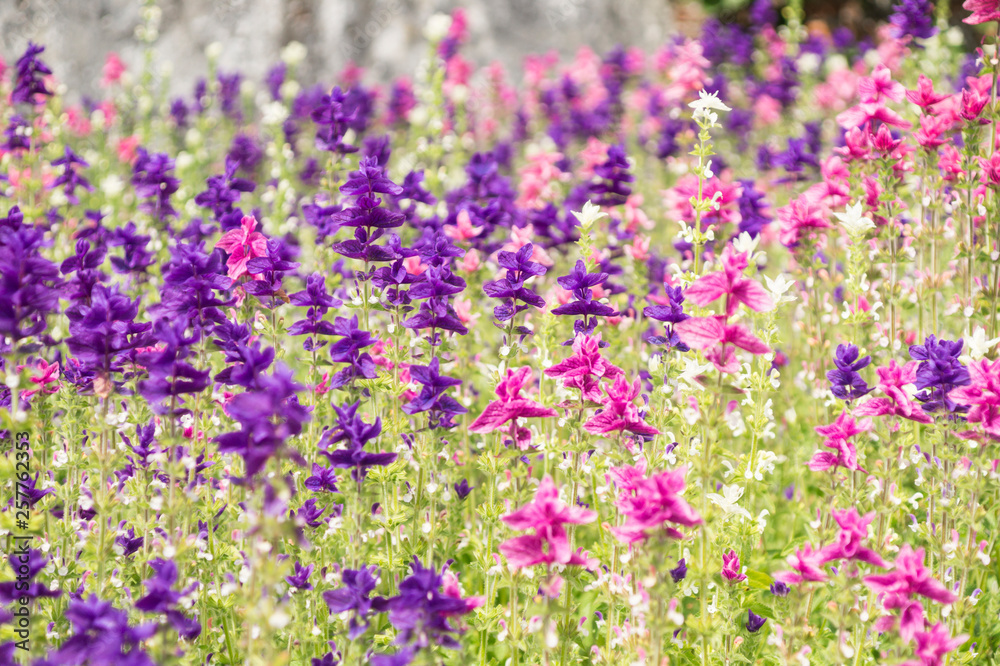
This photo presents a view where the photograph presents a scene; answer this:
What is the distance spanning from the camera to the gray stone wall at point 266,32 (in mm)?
13000

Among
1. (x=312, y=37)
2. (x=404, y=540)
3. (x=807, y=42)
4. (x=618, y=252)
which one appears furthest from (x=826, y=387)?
(x=312, y=37)

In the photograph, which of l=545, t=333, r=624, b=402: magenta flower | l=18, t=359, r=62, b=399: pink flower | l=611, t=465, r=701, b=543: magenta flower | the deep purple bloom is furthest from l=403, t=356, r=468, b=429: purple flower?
the deep purple bloom

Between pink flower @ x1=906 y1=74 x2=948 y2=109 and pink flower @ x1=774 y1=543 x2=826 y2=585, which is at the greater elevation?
pink flower @ x1=906 y1=74 x2=948 y2=109

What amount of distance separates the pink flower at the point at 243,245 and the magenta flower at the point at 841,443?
2550 millimetres

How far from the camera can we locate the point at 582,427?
10.9 ft

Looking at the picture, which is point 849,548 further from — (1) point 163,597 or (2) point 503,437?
(1) point 163,597

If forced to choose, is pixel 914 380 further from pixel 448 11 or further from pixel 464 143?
pixel 448 11

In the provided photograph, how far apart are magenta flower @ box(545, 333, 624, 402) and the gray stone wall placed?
1205 cm

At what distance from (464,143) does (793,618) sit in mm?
7007

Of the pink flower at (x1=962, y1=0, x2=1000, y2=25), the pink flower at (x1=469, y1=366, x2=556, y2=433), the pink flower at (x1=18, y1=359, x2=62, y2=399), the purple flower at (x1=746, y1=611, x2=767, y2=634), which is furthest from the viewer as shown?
the pink flower at (x1=962, y1=0, x2=1000, y2=25)

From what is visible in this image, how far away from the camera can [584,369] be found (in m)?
3.24

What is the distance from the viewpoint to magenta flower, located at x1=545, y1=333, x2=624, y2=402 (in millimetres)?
3238

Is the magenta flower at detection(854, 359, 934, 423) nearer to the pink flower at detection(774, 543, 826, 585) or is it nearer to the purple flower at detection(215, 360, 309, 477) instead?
the pink flower at detection(774, 543, 826, 585)

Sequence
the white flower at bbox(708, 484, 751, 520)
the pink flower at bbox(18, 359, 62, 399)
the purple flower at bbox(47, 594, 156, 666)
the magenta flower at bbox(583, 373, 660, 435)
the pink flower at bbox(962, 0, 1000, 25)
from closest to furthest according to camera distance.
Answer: the purple flower at bbox(47, 594, 156, 666) → the magenta flower at bbox(583, 373, 660, 435) → the white flower at bbox(708, 484, 751, 520) → the pink flower at bbox(18, 359, 62, 399) → the pink flower at bbox(962, 0, 1000, 25)
